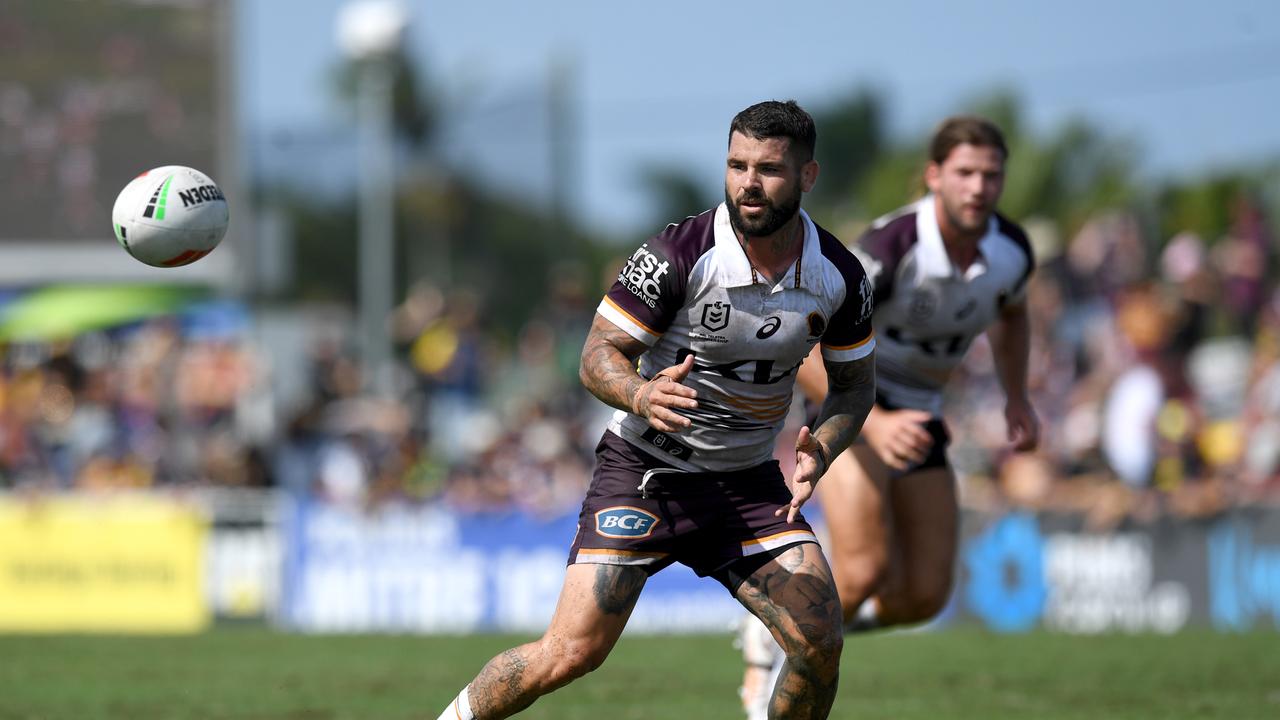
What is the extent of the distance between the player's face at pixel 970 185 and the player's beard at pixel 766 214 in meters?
2.45

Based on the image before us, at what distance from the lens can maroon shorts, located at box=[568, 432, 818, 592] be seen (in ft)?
21.5

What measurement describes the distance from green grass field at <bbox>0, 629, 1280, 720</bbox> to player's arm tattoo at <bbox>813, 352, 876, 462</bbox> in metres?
3.17

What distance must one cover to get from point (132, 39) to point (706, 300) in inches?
702

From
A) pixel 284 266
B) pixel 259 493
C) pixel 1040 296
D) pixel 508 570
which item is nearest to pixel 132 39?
pixel 284 266

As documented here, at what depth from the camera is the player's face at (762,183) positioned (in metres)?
6.20

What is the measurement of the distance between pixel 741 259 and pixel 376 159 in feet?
65.8

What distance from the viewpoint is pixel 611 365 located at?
623 centimetres

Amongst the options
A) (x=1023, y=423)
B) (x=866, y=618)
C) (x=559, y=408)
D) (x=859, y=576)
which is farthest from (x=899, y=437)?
(x=559, y=408)

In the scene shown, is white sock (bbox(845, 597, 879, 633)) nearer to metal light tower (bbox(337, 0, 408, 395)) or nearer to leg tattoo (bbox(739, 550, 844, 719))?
leg tattoo (bbox(739, 550, 844, 719))

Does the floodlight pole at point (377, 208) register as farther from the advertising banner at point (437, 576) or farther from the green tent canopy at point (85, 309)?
the advertising banner at point (437, 576)

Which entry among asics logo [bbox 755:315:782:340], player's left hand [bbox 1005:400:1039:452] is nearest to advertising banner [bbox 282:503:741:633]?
player's left hand [bbox 1005:400:1039:452]

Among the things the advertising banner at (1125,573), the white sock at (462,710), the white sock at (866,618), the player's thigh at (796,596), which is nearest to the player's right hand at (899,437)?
the white sock at (866,618)

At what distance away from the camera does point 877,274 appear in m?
8.38

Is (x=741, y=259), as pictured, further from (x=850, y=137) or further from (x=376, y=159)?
(x=850, y=137)
